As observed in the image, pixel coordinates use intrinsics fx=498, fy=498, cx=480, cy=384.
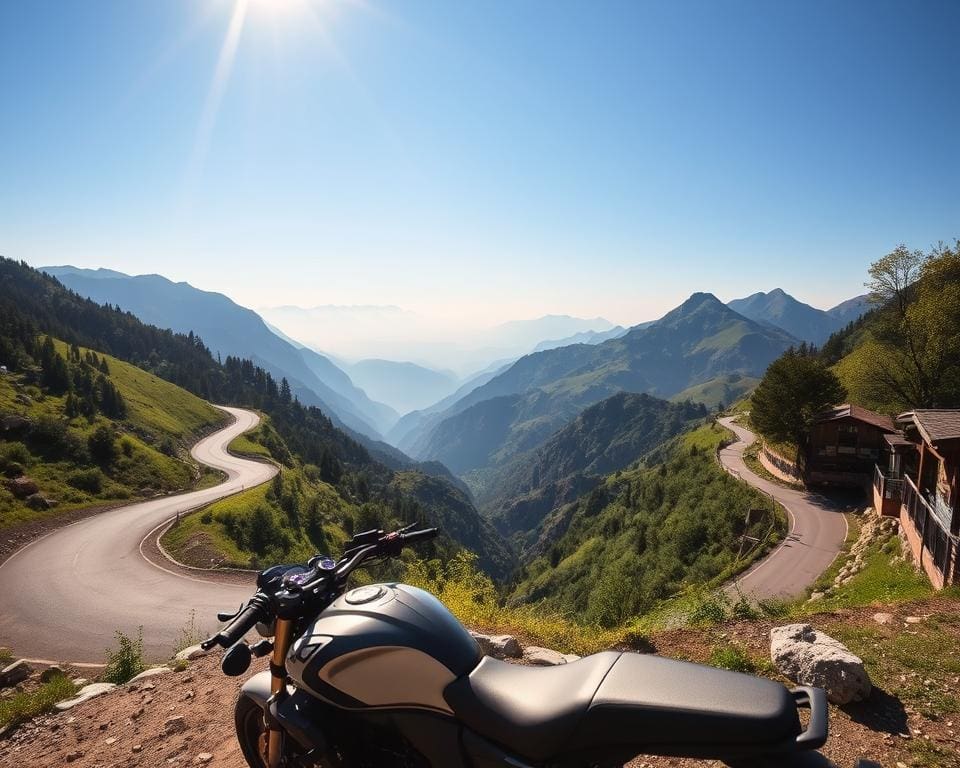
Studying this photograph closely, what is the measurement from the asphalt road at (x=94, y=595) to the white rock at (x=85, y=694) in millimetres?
8177

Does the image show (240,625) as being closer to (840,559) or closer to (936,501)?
(936,501)

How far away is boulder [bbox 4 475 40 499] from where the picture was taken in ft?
113

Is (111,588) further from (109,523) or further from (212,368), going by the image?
(212,368)

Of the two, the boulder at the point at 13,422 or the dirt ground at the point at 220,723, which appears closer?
the dirt ground at the point at 220,723

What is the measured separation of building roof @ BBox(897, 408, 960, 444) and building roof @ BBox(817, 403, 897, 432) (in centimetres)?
2020

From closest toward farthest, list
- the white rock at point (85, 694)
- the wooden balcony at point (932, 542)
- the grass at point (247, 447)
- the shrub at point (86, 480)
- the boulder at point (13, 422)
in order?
the white rock at point (85, 694)
the wooden balcony at point (932, 542)
the shrub at point (86, 480)
the boulder at point (13, 422)
the grass at point (247, 447)

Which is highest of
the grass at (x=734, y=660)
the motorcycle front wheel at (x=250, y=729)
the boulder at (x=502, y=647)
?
the motorcycle front wheel at (x=250, y=729)

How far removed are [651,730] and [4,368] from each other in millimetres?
83957

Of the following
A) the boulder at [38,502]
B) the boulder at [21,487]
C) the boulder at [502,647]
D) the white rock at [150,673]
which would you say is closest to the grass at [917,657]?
the boulder at [502,647]

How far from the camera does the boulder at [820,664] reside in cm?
578

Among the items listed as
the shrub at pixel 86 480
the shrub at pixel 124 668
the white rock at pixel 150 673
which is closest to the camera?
the white rock at pixel 150 673

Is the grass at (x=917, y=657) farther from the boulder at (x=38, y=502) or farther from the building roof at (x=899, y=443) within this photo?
the boulder at (x=38, y=502)

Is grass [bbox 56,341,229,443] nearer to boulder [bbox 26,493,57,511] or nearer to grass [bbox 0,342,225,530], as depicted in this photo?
grass [bbox 0,342,225,530]

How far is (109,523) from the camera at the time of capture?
→ 34.6m
